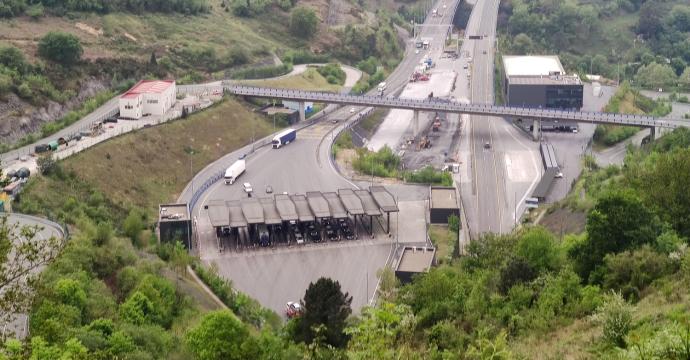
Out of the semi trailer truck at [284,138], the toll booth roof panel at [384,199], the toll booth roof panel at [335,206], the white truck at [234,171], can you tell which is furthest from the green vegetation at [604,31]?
the toll booth roof panel at [335,206]

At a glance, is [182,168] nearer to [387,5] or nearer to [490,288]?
[490,288]

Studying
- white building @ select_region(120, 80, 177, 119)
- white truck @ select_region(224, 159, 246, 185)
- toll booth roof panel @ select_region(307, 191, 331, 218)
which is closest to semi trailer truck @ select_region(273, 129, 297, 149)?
white truck @ select_region(224, 159, 246, 185)

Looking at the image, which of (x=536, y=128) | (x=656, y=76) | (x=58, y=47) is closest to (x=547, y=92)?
(x=536, y=128)

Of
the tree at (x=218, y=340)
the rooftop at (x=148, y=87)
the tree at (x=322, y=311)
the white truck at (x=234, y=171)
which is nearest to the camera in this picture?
the tree at (x=218, y=340)

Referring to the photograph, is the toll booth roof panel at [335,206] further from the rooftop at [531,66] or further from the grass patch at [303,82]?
the rooftop at [531,66]

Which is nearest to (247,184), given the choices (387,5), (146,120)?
(146,120)

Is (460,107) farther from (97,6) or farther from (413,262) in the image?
(97,6)

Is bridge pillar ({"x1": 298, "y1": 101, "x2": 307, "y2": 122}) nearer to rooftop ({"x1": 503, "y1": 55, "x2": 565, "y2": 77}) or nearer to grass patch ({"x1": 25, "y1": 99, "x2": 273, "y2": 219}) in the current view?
grass patch ({"x1": 25, "y1": 99, "x2": 273, "y2": 219})
